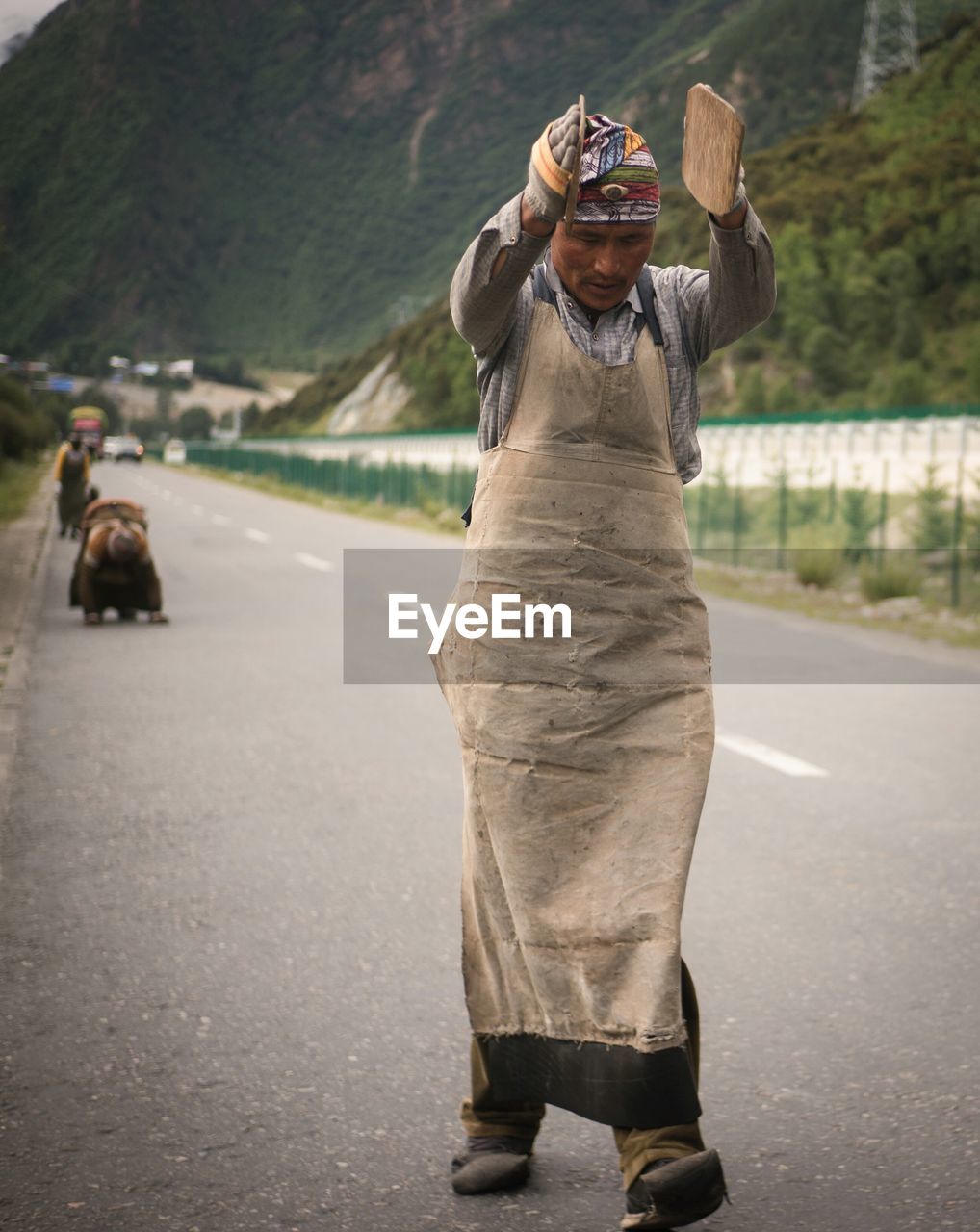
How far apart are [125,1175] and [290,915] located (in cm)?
203

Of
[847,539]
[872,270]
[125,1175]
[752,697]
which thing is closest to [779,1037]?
[125,1175]

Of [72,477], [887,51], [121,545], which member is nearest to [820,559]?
[121,545]

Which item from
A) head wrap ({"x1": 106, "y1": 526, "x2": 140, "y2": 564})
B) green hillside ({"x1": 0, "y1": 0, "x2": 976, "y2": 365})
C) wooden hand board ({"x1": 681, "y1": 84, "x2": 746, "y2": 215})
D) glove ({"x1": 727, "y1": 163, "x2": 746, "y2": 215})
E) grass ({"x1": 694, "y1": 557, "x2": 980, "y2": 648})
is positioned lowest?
grass ({"x1": 694, "y1": 557, "x2": 980, "y2": 648})

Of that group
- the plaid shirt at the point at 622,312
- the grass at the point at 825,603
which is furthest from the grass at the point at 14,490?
the plaid shirt at the point at 622,312

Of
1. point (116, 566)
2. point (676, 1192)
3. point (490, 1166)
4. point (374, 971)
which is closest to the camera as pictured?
point (676, 1192)

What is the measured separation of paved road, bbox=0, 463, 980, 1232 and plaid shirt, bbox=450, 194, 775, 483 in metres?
1.50

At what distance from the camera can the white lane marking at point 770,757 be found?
790cm

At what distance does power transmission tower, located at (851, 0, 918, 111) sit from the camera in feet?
233

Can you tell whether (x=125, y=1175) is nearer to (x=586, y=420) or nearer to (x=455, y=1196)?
(x=455, y=1196)

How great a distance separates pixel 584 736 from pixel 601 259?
897 millimetres

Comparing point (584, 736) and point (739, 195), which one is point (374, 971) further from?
point (739, 195)

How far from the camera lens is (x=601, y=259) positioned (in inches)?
125

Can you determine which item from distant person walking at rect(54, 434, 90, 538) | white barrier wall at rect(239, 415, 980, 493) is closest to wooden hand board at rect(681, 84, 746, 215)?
white barrier wall at rect(239, 415, 980, 493)

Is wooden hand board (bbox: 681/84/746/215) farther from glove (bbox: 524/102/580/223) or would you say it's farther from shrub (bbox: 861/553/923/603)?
shrub (bbox: 861/553/923/603)
